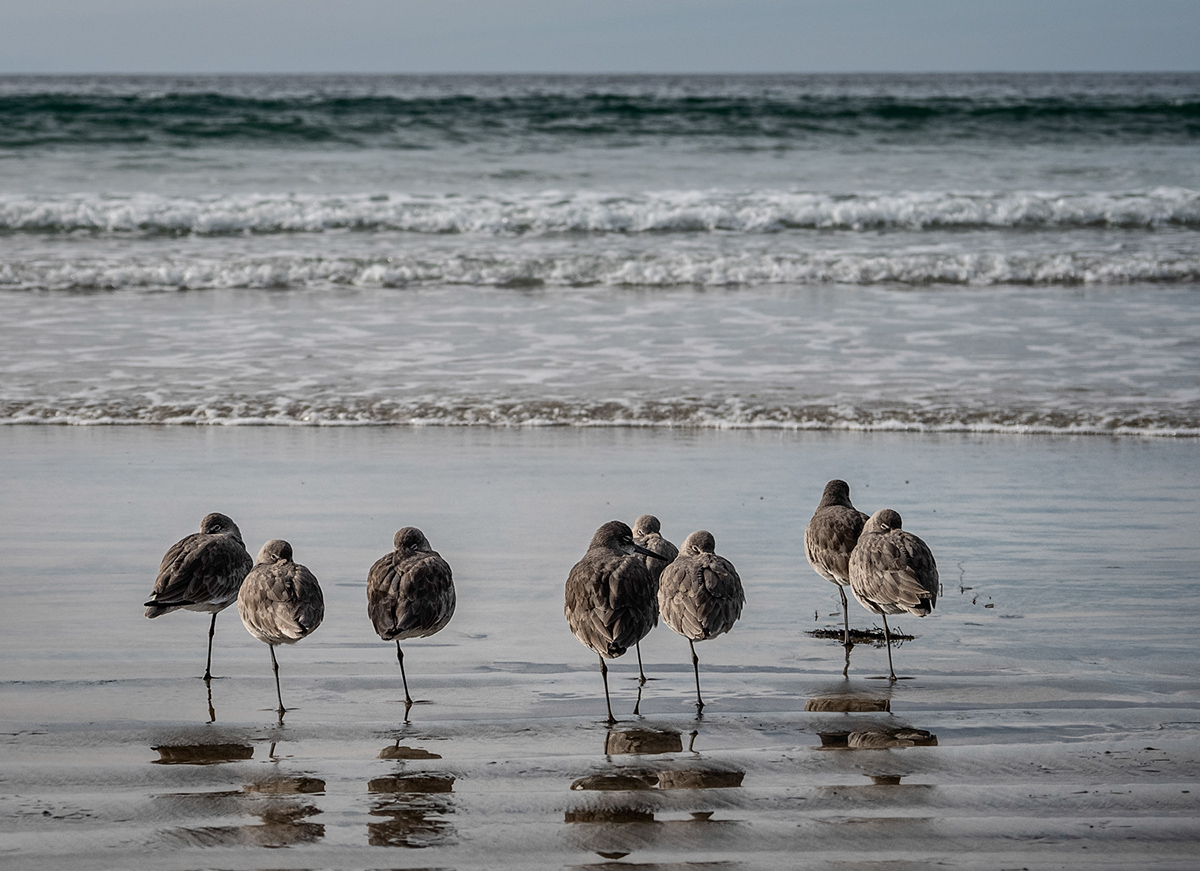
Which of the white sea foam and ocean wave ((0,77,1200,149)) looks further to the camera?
ocean wave ((0,77,1200,149))

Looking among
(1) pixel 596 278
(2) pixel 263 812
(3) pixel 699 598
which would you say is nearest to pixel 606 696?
(3) pixel 699 598

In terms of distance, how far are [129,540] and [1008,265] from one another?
38.9ft

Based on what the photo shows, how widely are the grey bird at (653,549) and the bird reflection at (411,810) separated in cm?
121

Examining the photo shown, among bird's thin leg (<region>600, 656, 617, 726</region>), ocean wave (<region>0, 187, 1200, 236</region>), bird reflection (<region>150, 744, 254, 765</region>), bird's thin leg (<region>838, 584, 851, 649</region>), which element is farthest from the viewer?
ocean wave (<region>0, 187, 1200, 236</region>)

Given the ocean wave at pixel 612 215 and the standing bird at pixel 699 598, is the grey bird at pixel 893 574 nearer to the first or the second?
the standing bird at pixel 699 598

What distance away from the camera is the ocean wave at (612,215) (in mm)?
19984

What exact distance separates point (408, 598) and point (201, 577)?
88 centimetres

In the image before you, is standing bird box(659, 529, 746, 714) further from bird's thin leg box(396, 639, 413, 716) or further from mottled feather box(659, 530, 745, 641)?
bird's thin leg box(396, 639, 413, 716)

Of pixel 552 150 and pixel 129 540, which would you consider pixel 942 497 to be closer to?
pixel 129 540

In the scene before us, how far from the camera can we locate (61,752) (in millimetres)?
4453

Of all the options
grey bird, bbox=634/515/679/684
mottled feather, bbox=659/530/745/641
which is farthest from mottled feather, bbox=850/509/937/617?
grey bird, bbox=634/515/679/684

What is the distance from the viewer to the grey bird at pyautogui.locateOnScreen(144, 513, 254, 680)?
5266 millimetres

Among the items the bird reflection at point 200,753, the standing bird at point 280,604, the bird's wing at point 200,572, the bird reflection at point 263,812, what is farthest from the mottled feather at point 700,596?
the bird's wing at point 200,572

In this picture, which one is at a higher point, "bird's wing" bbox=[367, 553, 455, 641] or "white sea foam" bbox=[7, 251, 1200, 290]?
"white sea foam" bbox=[7, 251, 1200, 290]
